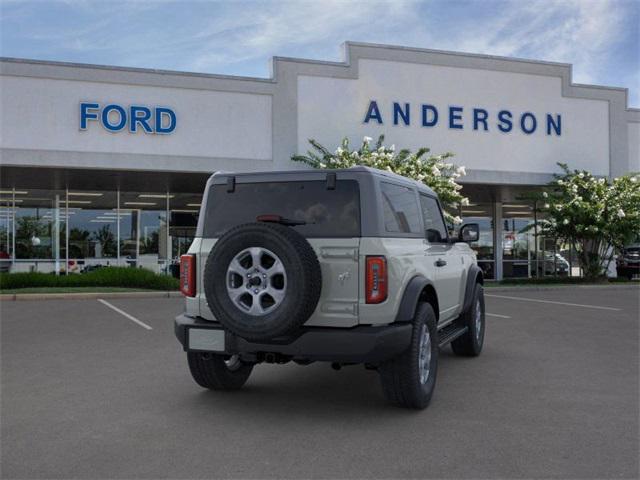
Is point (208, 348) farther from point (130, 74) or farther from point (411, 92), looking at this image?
point (411, 92)

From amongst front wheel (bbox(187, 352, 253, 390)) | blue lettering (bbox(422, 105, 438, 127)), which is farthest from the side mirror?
blue lettering (bbox(422, 105, 438, 127))

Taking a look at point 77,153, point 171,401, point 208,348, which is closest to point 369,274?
point 208,348

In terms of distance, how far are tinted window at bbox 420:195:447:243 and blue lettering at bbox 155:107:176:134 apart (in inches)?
574

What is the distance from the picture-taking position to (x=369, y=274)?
5.11 meters

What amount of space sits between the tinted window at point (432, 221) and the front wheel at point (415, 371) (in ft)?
3.36

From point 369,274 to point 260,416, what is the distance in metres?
1.49

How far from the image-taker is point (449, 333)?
7.08 m

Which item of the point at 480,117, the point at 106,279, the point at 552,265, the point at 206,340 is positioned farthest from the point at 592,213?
the point at 206,340

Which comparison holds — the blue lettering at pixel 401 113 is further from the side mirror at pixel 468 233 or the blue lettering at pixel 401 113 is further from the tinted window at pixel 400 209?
the tinted window at pixel 400 209

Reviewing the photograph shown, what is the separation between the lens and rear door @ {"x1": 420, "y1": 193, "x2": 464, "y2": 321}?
6457 mm

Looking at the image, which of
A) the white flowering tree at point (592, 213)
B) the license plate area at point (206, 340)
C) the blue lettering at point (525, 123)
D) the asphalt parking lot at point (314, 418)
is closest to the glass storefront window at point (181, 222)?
the blue lettering at point (525, 123)

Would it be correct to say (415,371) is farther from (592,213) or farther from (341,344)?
(592,213)

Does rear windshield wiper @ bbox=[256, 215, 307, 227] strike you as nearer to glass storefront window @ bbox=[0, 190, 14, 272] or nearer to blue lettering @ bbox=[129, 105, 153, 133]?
blue lettering @ bbox=[129, 105, 153, 133]

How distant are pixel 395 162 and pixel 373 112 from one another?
2436 mm
